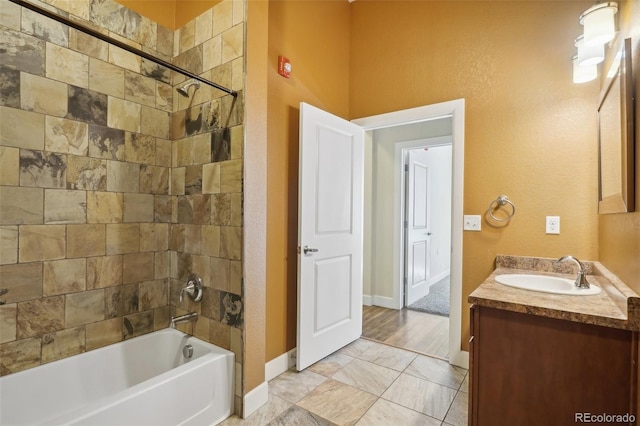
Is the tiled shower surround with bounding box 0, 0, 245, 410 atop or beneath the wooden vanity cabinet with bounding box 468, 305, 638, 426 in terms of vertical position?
atop

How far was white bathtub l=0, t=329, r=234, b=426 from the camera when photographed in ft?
4.73

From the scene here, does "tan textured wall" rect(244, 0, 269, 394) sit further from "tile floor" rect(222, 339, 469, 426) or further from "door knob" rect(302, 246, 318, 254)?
"door knob" rect(302, 246, 318, 254)

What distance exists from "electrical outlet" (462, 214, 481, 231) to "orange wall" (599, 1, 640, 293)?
78 cm

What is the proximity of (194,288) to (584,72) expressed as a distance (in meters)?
2.80

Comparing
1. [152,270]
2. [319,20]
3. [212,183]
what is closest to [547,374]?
[212,183]

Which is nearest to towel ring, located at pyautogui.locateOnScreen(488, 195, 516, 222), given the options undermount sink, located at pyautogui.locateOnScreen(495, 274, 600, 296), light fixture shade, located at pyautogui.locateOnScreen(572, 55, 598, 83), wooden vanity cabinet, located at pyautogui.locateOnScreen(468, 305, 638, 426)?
undermount sink, located at pyautogui.locateOnScreen(495, 274, 600, 296)

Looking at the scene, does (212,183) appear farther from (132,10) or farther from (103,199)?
(132,10)

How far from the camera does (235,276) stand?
1.90 m

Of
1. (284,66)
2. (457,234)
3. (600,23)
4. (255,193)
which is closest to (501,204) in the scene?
(457,234)

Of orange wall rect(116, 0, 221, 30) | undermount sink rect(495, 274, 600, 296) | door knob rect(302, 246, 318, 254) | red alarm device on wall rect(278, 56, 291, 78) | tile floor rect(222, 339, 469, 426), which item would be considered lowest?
tile floor rect(222, 339, 469, 426)

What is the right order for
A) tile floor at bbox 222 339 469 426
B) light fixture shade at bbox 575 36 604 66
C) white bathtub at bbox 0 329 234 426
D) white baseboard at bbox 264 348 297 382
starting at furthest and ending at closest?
white baseboard at bbox 264 348 297 382
tile floor at bbox 222 339 469 426
light fixture shade at bbox 575 36 604 66
white bathtub at bbox 0 329 234 426

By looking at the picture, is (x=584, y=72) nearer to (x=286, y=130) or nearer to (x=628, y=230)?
(x=628, y=230)

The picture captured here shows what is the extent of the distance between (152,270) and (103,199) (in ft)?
1.89

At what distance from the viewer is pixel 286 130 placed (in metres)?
2.43
